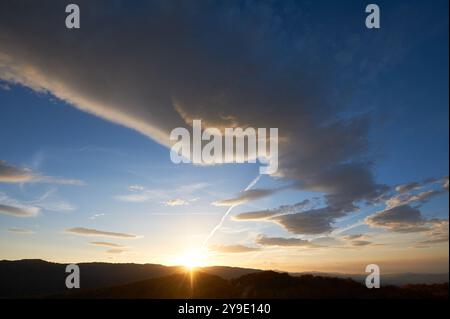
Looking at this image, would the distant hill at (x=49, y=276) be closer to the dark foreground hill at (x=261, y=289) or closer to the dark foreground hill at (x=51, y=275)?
the dark foreground hill at (x=51, y=275)

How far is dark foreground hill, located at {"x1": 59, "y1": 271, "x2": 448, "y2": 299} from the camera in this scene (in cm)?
3656

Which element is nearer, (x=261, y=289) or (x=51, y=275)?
(x=261, y=289)

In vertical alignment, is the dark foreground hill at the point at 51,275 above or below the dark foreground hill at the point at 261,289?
below

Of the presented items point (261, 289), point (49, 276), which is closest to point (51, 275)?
point (49, 276)

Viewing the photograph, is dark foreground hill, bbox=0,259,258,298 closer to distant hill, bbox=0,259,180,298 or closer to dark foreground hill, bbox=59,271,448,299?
distant hill, bbox=0,259,180,298

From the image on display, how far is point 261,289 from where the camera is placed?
38.8 m

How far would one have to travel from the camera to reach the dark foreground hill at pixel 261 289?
36.6 meters

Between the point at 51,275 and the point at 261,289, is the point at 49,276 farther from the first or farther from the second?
the point at 261,289

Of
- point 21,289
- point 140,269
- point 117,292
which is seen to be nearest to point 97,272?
point 140,269

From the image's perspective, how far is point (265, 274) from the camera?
43375 millimetres

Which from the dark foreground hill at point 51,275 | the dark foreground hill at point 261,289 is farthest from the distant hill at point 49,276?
the dark foreground hill at point 261,289
